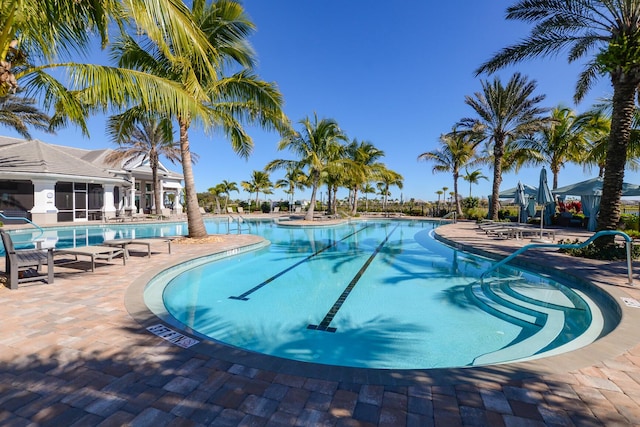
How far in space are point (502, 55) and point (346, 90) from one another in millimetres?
16213

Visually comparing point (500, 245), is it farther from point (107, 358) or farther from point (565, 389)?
point (107, 358)

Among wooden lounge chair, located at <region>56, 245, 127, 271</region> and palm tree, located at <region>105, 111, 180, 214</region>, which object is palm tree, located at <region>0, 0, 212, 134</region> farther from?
palm tree, located at <region>105, 111, 180, 214</region>

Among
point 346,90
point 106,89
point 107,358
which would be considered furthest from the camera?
point 346,90

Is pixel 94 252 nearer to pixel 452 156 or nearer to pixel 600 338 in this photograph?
pixel 600 338

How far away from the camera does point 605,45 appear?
8711 mm

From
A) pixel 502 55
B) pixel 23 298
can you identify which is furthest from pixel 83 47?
pixel 502 55

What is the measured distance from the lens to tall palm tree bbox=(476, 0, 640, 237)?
6.93 meters

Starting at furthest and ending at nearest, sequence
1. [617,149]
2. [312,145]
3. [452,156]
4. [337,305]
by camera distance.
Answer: [452,156] → [312,145] → [617,149] → [337,305]

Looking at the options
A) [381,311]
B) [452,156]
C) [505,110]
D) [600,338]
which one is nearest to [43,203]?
[381,311]

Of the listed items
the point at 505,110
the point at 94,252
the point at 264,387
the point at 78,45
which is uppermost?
the point at 505,110

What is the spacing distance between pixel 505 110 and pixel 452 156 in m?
10.4

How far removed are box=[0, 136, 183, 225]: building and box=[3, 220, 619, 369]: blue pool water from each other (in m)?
16.8

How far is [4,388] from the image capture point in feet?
7.97

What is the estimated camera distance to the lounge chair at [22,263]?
505 centimetres
